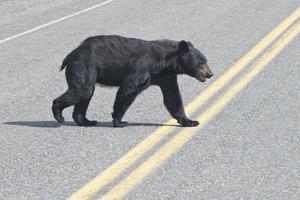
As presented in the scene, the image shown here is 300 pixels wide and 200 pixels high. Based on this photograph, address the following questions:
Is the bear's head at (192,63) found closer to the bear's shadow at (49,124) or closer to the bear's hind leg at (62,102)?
the bear's shadow at (49,124)

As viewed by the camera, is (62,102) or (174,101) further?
Answer: (174,101)

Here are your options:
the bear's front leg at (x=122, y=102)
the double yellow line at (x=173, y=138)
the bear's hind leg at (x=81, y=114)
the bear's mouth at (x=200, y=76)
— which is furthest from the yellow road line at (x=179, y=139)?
the bear's hind leg at (x=81, y=114)

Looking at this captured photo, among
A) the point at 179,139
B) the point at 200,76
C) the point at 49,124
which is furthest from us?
the point at 49,124

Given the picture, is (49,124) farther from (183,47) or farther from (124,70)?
(183,47)

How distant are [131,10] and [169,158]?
10367mm

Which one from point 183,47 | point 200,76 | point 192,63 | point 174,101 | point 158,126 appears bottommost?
point 158,126

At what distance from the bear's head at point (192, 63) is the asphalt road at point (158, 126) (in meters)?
0.49

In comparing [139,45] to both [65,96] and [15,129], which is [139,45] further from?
[15,129]

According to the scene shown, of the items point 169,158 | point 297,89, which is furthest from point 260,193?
point 297,89

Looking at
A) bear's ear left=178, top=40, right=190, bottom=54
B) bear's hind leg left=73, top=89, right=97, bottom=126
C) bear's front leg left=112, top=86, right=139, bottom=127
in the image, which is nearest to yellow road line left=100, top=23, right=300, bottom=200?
bear's front leg left=112, top=86, right=139, bottom=127

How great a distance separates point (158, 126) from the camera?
30.4ft

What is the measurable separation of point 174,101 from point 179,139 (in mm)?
683

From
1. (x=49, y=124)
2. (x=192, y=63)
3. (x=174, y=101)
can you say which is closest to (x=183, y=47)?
(x=192, y=63)

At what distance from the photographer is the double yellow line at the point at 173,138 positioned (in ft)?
23.4
